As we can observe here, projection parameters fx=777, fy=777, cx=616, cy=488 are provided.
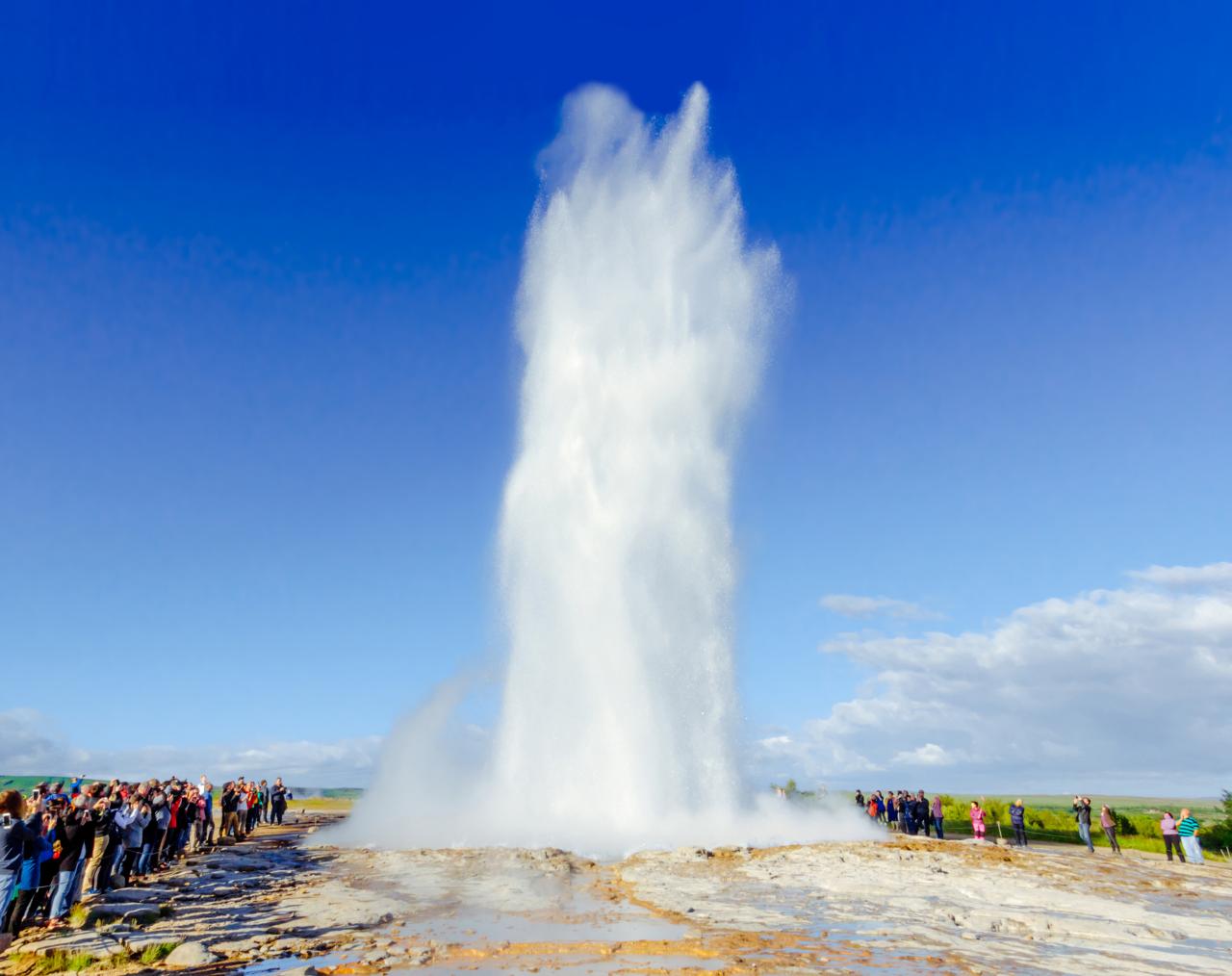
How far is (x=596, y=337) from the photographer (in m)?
34.8

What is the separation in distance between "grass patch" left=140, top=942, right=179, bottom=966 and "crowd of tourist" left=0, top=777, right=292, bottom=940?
5.36ft

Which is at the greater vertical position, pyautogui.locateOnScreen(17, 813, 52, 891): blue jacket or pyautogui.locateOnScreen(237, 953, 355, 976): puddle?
pyautogui.locateOnScreen(17, 813, 52, 891): blue jacket

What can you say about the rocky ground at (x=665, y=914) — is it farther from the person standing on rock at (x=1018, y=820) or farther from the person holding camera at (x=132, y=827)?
the person standing on rock at (x=1018, y=820)

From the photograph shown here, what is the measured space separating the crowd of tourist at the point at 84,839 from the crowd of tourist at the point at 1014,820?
1063 inches

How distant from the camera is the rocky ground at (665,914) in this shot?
10.7 meters

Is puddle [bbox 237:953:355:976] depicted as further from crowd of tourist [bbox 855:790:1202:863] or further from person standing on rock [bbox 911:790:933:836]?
person standing on rock [bbox 911:790:933:836]

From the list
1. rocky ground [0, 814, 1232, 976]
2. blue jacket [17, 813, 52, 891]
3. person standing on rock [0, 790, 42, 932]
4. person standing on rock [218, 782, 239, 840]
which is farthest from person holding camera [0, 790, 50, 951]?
person standing on rock [218, 782, 239, 840]

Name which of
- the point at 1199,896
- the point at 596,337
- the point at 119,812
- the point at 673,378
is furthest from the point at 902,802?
the point at 119,812

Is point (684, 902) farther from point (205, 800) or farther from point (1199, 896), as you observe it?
point (205, 800)

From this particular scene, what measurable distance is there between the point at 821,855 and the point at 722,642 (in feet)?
28.7

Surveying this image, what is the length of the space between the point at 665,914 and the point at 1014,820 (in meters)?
21.9

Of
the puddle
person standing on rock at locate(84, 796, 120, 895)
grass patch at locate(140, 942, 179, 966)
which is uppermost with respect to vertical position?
person standing on rock at locate(84, 796, 120, 895)

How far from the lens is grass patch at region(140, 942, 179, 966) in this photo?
33.4ft

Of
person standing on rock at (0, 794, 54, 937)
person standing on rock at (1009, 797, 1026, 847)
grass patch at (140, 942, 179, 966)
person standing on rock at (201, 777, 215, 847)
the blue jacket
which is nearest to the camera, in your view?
grass patch at (140, 942, 179, 966)
